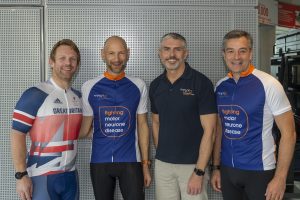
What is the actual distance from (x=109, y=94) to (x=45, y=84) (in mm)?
468

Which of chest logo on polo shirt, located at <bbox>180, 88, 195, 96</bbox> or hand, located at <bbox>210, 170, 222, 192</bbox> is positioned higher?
chest logo on polo shirt, located at <bbox>180, 88, 195, 96</bbox>

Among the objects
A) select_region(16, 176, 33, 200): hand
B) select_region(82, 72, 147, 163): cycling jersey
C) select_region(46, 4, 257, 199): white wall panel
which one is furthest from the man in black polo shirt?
select_region(16, 176, 33, 200): hand

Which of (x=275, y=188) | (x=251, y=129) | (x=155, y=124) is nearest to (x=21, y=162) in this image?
(x=155, y=124)

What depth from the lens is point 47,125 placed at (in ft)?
7.18

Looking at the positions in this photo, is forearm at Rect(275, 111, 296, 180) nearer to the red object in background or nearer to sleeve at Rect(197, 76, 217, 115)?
sleeve at Rect(197, 76, 217, 115)

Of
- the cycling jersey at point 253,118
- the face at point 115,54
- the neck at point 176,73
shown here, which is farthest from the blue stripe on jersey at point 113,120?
the cycling jersey at point 253,118

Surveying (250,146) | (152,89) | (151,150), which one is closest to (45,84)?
(152,89)

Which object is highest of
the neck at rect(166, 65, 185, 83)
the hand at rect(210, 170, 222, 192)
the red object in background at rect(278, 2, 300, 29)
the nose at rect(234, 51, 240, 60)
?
the red object in background at rect(278, 2, 300, 29)

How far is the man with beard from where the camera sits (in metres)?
2.43

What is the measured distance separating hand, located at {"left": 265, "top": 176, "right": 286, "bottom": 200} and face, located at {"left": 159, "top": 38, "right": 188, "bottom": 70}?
987mm

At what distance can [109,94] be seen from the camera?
2.48 m

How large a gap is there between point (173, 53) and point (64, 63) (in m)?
0.77

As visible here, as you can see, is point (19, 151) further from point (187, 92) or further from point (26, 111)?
point (187, 92)

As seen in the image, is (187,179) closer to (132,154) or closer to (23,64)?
(132,154)
